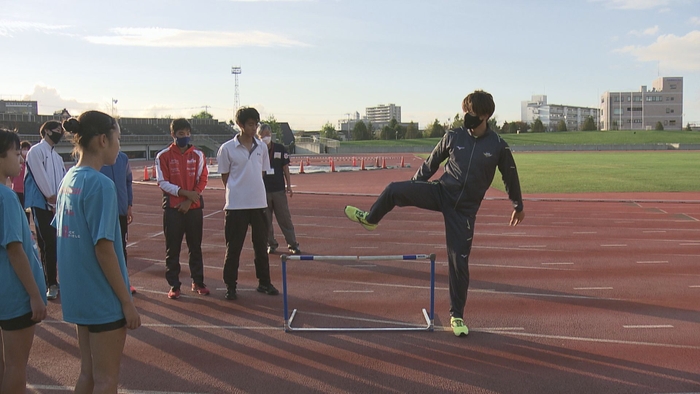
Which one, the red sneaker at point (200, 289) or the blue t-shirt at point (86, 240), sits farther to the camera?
the red sneaker at point (200, 289)

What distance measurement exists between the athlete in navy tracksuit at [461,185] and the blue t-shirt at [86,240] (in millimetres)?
2623

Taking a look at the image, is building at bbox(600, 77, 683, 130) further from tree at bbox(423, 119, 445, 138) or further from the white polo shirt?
the white polo shirt

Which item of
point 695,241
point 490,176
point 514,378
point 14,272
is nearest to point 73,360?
point 14,272

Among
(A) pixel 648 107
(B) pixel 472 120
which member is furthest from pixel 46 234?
(A) pixel 648 107

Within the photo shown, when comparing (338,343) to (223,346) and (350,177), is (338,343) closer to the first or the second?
(223,346)

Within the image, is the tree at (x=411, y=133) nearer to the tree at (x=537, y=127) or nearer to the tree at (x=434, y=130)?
the tree at (x=434, y=130)

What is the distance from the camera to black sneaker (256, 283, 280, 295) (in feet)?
22.0

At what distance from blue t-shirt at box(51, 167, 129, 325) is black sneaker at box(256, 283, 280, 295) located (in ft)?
12.8

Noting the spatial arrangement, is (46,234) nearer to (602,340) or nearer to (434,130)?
(602,340)

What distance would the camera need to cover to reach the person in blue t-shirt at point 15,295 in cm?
302

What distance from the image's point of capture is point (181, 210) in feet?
21.1

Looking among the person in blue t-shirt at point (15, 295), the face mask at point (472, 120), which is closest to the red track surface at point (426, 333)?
the person in blue t-shirt at point (15, 295)

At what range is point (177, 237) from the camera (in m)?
6.52

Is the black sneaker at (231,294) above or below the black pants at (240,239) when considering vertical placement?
below
